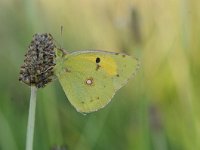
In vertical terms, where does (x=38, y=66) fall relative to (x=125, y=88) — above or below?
above

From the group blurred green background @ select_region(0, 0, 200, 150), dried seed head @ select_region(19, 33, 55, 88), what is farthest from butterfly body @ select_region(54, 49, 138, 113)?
dried seed head @ select_region(19, 33, 55, 88)

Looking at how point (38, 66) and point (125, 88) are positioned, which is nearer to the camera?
point (38, 66)

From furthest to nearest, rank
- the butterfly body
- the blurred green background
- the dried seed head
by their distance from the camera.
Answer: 1. the blurred green background
2. the butterfly body
3. the dried seed head

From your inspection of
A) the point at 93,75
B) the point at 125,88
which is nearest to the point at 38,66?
the point at 93,75

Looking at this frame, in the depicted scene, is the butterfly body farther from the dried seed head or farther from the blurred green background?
the dried seed head

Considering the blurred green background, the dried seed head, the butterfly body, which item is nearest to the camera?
the dried seed head

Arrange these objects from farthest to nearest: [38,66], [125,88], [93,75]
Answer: [125,88] → [93,75] → [38,66]

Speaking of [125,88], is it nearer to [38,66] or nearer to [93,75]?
[93,75]
